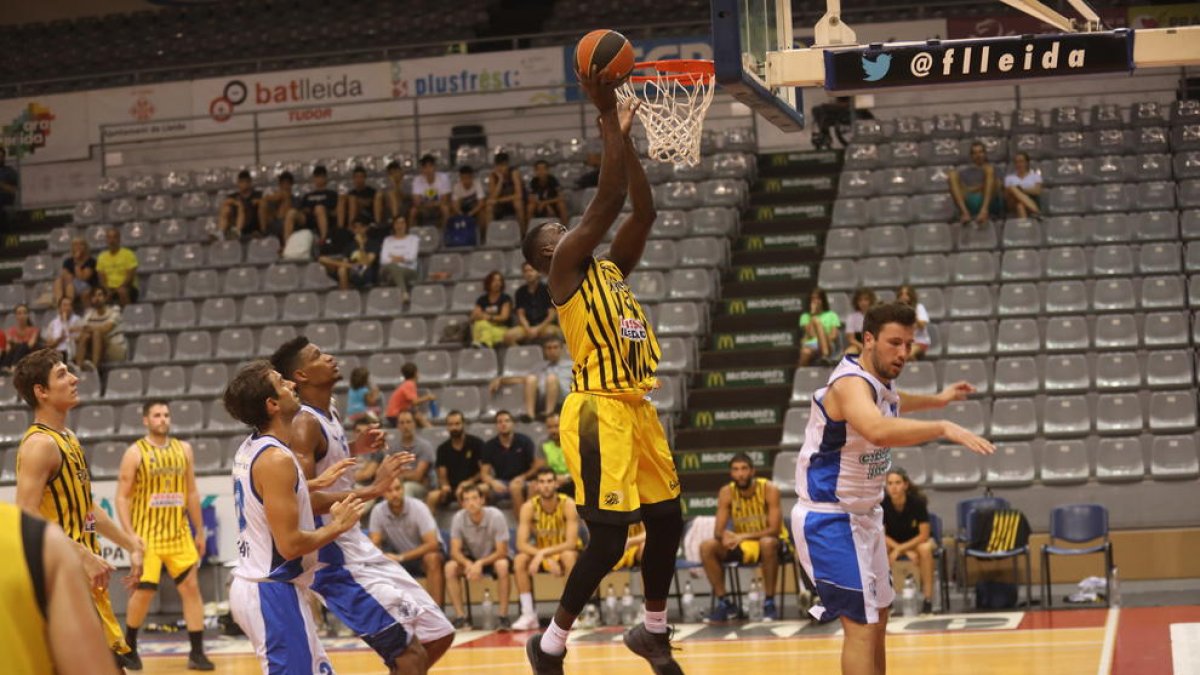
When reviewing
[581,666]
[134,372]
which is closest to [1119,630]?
[581,666]

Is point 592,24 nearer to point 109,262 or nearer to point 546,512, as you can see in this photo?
point 109,262

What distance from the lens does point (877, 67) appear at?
27.2 ft

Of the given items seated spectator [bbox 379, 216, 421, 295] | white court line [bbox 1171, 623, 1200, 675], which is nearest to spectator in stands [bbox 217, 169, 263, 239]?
seated spectator [bbox 379, 216, 421, 295]

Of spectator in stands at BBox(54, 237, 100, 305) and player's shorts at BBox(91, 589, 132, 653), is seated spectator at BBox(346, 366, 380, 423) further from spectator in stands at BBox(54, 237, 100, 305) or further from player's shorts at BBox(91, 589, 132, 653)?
player's shorts at BBox(91, 589, 132, 653)

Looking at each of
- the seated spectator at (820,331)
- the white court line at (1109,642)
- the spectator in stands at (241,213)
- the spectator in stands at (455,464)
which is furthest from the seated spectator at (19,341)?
the white court line at (1109,642)

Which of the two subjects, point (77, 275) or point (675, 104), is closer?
point (675, 104)

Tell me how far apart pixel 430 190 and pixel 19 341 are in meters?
→ 5.35

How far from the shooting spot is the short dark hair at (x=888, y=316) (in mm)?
6363

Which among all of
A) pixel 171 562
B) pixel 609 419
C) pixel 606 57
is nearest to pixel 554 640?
pixel 609 419

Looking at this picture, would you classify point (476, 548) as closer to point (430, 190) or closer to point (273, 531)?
point (430, 190)

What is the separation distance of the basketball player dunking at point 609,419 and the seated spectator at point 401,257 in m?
11.6

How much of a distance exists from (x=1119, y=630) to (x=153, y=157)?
17914mm

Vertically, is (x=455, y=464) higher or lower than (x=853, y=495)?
lower

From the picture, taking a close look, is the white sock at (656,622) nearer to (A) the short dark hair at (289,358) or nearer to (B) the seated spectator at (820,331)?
(A) the short dark hair at (289,358)
